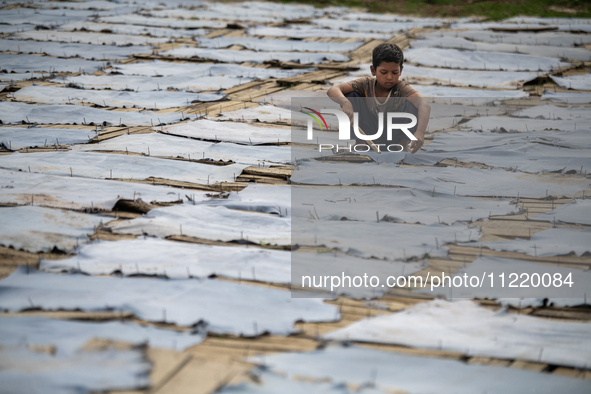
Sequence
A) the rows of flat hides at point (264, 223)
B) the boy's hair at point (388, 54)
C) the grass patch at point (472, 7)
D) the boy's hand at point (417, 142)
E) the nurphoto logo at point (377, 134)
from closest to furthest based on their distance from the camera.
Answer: the rows of flat hides at point (264, 223) → the boy's hair at point (388, 54) → the boy's hand at point (417, 142) → the nurphoto logo at point (377, 134) → the grass patch at point (472, 7)

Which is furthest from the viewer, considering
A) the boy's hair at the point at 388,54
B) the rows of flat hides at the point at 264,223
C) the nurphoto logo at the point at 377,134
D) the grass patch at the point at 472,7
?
the grass patch at the point at 472,7

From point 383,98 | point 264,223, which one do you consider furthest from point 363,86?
point 264,223

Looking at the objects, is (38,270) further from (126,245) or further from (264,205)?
(264,205)

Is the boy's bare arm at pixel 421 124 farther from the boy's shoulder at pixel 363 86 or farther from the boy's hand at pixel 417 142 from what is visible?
the boy's shoulder at pixel 363 86

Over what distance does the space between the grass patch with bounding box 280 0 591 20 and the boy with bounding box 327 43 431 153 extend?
25.4 ft

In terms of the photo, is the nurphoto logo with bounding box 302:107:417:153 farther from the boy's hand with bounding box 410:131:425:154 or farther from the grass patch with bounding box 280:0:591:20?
the grass patch with bounding box 280:0:591:20

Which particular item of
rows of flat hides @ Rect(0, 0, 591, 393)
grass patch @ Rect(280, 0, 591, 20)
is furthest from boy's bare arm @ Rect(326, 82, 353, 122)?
grass patch @ Rect(280, 0, 591, 20)

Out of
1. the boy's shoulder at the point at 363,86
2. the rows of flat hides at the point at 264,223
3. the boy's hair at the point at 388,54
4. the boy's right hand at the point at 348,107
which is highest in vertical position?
the boy's hair at the point at 388,54

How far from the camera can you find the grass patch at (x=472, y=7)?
10250 mm

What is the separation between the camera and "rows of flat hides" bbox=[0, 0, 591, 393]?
1263mm

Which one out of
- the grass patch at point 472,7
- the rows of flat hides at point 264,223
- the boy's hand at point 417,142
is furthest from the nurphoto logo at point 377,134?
the grass patch at point 472,7

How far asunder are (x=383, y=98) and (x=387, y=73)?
0.64ft

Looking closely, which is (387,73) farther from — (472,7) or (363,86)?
(472,7)

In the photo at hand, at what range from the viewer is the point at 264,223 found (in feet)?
6.88
